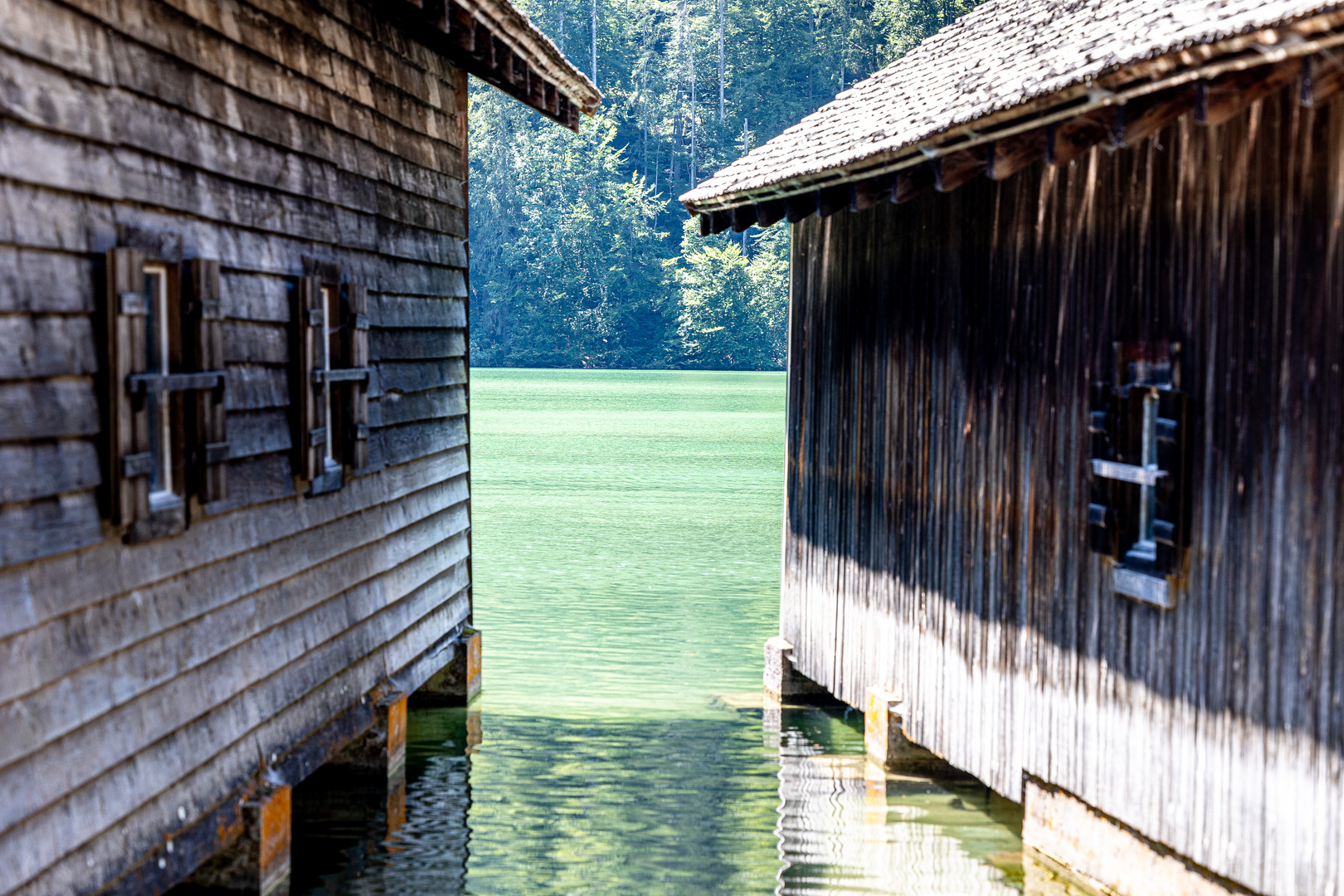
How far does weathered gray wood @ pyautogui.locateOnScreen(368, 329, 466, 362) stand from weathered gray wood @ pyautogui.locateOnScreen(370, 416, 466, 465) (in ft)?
1.49

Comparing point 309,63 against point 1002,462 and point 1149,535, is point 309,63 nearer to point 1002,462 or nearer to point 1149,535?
point 1002,462

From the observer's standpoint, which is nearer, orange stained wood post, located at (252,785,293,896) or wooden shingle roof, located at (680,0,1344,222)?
wooden shingle roof, located at (680,0,1344,222)

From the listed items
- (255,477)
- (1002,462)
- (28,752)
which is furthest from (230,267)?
(1002,462)

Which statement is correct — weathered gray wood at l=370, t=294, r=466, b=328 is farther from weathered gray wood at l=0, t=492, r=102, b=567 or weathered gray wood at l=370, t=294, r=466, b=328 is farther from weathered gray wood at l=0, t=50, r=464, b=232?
weathered gray wood at l=0, t=492, r=102, b=567

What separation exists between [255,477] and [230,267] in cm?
95

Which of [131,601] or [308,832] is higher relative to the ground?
[131,601]

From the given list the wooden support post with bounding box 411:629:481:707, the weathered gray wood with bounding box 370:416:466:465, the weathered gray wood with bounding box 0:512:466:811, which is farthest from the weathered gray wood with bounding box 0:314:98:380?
the wooden support post with bounding box 411:629:481:707

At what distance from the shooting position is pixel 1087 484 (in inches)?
287

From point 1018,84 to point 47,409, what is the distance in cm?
403

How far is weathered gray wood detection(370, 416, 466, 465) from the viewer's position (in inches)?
381

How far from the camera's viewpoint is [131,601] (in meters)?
5.71

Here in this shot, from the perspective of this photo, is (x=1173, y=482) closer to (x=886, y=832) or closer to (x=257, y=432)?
(x=886, y=832)

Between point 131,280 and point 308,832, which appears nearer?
point 131,280

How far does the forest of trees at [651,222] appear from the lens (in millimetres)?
83438
